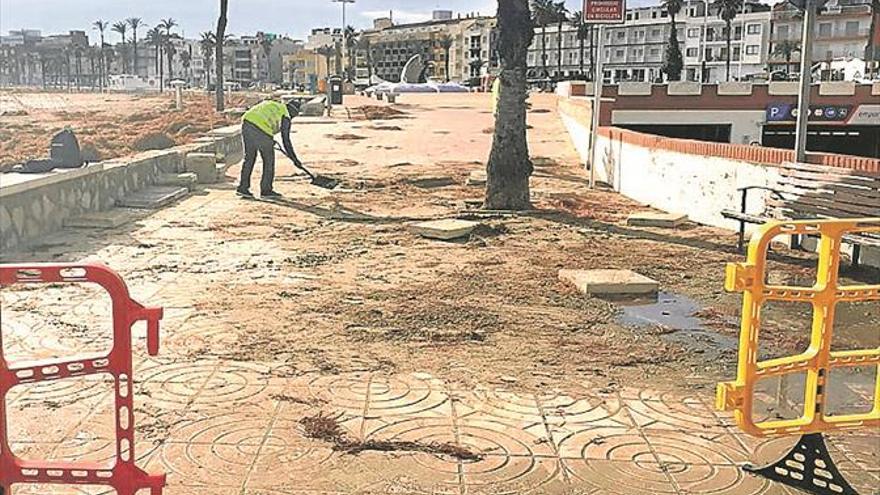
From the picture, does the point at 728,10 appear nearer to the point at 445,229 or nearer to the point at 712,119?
the point at 712,119

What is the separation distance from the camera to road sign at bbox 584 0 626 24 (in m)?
15.6

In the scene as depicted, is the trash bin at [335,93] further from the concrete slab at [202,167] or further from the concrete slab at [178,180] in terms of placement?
the concrete slab at [178,180]

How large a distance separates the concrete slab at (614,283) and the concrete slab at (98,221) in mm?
5798

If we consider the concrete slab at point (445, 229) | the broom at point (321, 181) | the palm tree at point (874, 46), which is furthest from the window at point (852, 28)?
the concrete slab at point (445, 229)

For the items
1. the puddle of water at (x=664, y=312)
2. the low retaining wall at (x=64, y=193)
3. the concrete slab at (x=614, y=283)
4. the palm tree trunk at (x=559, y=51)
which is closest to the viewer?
the puddle of water at (x=664, y=312)

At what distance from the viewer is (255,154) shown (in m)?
14.8

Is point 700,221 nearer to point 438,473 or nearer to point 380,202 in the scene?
point 380,202

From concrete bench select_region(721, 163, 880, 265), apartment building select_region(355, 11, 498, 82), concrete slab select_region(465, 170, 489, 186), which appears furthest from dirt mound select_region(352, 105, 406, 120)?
apartment building select_region(355, 11, 498, 82)

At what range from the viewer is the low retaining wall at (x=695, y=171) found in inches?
429

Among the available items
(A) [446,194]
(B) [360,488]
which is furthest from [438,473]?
(A) [446,194]

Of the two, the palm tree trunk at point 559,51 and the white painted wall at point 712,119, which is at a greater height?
the palm tree trunk at point 559,51

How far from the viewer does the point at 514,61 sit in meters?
12.8

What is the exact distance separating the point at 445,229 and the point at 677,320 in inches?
157

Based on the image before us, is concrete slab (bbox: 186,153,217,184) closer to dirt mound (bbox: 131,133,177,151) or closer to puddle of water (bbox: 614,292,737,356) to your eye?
dirt mound (bbox: 131,133,177,151)
